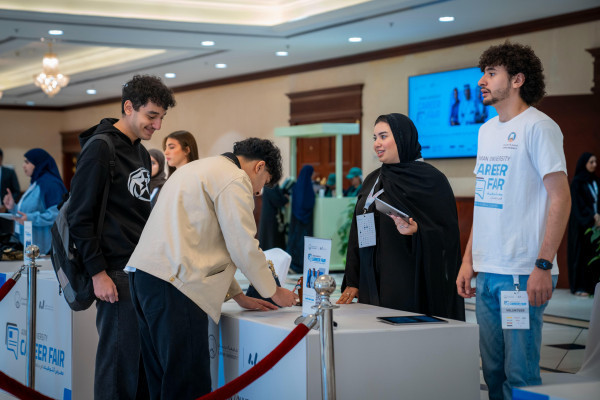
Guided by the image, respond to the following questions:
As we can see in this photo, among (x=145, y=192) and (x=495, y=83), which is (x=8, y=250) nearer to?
(x=145, y=192)

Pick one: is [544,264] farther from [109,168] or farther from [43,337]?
[43,337]

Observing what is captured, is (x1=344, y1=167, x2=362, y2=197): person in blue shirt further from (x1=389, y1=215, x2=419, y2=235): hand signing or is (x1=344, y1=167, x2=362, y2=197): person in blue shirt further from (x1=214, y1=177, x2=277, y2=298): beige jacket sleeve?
(x1=214, y1=177, x2=277, y2=298): beige jacket sleeve

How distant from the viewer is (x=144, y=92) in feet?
10.1

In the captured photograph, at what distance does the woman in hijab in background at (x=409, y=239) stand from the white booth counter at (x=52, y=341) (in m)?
1.28

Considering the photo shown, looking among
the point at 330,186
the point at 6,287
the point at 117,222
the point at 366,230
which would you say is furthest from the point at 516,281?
the point at 330,186

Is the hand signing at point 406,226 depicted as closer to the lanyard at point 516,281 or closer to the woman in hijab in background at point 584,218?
the lanyard at point 516,281

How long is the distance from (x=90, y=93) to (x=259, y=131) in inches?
215

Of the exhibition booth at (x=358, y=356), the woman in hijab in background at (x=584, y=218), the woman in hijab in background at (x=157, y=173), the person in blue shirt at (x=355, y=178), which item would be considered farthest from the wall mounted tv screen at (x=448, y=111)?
the exhibition booth at (x=358, y=356)

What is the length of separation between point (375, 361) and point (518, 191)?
76 cm

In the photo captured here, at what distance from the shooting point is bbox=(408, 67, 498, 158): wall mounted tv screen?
9773 mm

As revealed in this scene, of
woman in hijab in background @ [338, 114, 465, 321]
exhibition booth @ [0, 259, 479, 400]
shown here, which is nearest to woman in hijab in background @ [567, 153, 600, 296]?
woman in hijab in background @ [338, 114, 465, 321]

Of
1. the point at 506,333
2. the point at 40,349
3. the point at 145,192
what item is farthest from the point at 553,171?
the point at 40,349

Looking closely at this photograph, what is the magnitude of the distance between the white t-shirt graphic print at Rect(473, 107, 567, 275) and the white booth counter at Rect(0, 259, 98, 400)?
1.96 meters

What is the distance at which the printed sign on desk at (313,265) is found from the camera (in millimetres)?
2574
